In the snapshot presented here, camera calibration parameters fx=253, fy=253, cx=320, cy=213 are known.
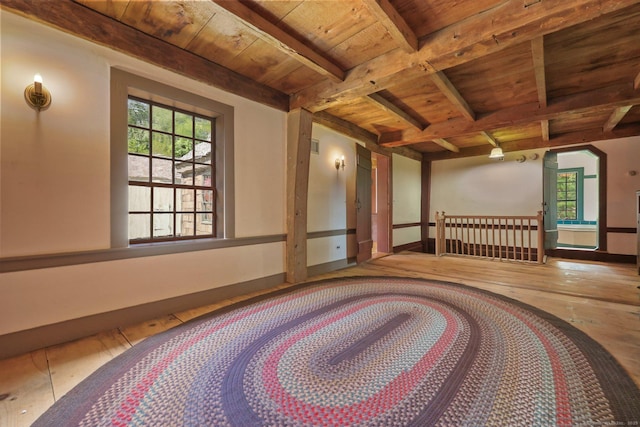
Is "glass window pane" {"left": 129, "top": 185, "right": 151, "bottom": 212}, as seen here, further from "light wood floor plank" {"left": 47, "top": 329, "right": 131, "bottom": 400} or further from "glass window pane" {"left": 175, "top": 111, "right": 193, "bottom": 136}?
"light wood floor plank" {"left": 47, "top": 329, "right": 131, "bottom": 400}

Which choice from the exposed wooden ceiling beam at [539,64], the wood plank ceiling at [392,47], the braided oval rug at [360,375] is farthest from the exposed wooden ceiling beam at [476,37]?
the braided oval rug at [360,375]

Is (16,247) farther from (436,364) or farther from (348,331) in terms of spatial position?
(436,364)

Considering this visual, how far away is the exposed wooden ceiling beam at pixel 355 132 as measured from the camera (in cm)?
399

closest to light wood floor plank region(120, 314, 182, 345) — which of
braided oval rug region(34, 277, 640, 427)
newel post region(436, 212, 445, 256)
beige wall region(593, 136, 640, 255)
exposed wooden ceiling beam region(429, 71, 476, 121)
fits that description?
braided oval rug region(34, 277, 640, 427)

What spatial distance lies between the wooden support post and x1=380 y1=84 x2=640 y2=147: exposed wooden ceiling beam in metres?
2.44

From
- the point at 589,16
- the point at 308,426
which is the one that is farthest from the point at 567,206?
the point at 308,426

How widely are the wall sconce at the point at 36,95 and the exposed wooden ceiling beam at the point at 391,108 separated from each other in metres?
3.00

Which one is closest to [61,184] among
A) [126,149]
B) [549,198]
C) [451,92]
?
[126,149]

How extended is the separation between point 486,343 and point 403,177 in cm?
481

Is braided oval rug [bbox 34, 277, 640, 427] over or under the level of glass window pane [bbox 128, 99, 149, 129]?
under

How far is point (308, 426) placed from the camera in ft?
3.78

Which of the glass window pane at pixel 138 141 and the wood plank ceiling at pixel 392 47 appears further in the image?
the glass window pane at pixel 138 141

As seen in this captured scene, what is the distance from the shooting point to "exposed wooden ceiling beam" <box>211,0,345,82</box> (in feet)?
6.11

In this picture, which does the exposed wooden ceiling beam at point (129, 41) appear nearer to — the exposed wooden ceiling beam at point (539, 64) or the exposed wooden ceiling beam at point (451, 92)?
the exposed wooden ceiling beam at point (451, 92)
